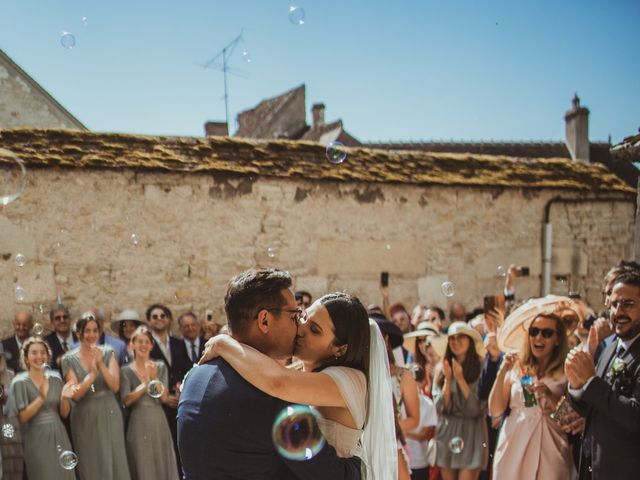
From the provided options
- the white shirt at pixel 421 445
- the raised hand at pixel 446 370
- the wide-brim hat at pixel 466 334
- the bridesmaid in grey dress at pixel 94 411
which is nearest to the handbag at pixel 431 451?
the white shirt at pixel 421 445

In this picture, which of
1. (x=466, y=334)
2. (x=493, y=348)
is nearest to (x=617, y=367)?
(x=493, y=348)

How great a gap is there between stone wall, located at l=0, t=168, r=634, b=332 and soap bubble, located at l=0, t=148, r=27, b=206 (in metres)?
0.11

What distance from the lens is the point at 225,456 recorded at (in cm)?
210

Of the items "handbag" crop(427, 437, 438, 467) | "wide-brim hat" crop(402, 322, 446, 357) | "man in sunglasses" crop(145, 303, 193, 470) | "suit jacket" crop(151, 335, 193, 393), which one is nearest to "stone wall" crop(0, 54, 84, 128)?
"man in sunglasses" crop(145, 303, 193, 470)

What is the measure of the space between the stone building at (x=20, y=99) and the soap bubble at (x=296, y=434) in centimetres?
1191

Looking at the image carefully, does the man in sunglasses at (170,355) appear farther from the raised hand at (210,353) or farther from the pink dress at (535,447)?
the raised hand at (210,353)

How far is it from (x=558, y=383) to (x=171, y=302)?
4.91m

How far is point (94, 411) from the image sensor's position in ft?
17.1

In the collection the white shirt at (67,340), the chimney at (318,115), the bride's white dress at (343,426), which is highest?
the chimney at (318,115)

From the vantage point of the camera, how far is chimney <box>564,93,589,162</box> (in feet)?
71.9

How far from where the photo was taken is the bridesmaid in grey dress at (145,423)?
5.33m

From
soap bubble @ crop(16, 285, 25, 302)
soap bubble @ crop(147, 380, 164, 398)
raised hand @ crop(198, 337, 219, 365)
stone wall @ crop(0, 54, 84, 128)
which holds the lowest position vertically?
soap bubble @ crop(147, 380, 164, 398)

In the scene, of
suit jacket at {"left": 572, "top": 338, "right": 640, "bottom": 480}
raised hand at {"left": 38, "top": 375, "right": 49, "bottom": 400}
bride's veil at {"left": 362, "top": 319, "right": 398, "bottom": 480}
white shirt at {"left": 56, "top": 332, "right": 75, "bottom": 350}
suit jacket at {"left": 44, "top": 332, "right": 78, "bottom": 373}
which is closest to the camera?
bride's veil at {"left": 362, "top": 319, "right": 398, "bottom": 480}

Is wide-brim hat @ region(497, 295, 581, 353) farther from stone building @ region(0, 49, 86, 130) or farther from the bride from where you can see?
stone building @ region(0, 49, 86, 130)
